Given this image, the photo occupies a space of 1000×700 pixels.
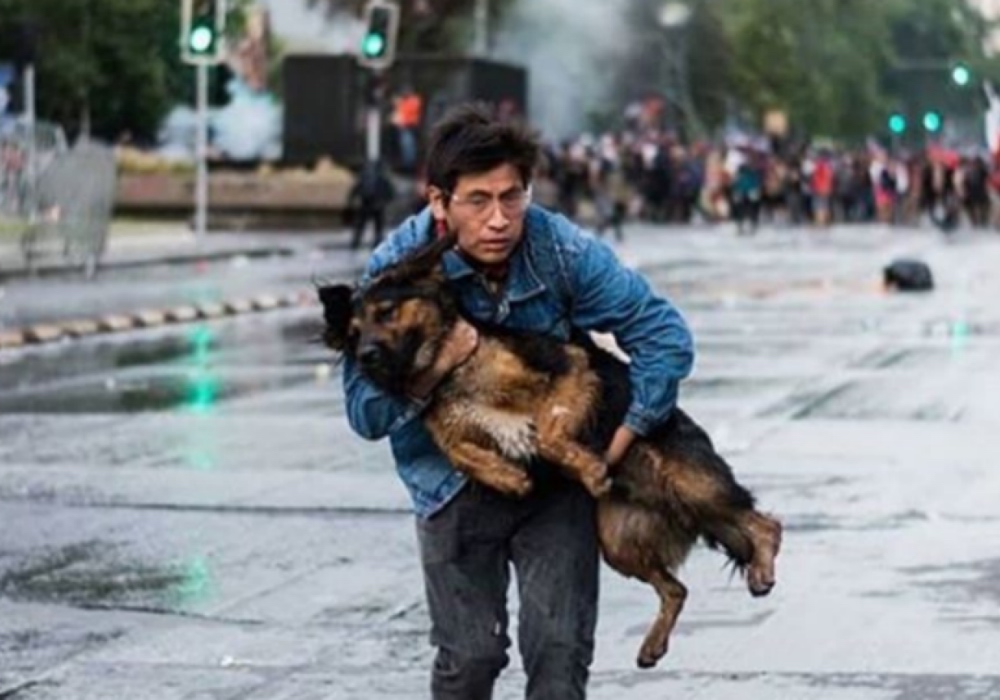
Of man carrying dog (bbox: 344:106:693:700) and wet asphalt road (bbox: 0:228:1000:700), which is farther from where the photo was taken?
wet asphalt road (bbox: 0:228:1000:700)

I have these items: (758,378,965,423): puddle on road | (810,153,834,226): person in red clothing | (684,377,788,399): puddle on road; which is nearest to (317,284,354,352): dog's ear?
(758,378,965,423): puddle on road

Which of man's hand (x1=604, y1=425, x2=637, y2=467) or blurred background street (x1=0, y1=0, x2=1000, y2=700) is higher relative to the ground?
man's hand (x1=604, y1=425, x2=637, y2=467)

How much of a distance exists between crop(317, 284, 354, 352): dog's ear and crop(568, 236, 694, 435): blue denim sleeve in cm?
49

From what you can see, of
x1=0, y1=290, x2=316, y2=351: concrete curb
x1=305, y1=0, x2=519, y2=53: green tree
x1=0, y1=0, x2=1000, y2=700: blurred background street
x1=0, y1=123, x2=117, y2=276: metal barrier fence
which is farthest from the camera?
x1=305, y1=0, x2=519, y2=53: green tree

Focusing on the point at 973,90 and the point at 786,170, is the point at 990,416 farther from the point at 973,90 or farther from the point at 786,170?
the point at 973,90

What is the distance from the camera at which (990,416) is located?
59.9ft

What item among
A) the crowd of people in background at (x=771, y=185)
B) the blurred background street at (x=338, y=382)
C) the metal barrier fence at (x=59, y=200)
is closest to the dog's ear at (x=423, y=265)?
the blurred background street at (x=338, y=382)

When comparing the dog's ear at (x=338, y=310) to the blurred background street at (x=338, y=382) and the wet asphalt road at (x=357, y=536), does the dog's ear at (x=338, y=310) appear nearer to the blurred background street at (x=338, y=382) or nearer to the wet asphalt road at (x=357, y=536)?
the blurred background street at (x=338, y=382)

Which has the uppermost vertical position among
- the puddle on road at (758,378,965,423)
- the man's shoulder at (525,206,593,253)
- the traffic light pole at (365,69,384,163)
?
the man's shoulder at (525,206,593,253)

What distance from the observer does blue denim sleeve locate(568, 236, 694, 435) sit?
663 cm

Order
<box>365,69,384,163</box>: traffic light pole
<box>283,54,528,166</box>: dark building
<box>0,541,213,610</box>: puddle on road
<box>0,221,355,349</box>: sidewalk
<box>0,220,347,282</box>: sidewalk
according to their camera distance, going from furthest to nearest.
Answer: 1. <box>283,54,528,166</box>: dark building
2. <box>365,69,384,163</box>: traffic light pole
3. <box>0,220,347,282</box>: sidewalk
4. <box>0,221,355,349</box>: sidewalk
5. <box>0,541,213,610</box>: puddle on road

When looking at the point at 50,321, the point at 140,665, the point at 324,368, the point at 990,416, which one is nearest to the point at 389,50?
the point at 50,321

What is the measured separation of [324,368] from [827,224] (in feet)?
150

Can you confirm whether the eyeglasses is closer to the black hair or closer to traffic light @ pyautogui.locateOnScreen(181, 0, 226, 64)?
the black hair
